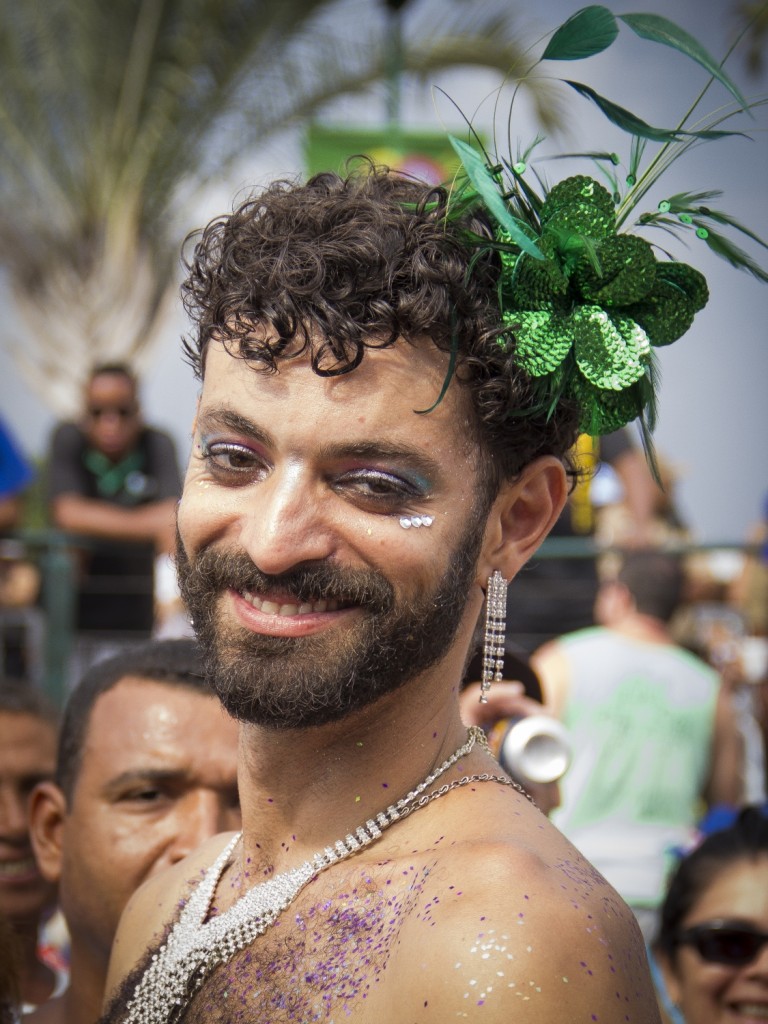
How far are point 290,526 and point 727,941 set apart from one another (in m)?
2.10

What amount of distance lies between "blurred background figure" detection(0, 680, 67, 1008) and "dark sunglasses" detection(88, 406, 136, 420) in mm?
3093

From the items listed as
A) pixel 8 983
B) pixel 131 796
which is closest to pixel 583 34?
pixel 8 983

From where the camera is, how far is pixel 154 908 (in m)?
2.35

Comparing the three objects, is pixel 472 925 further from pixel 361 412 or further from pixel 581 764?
pixel 581 764

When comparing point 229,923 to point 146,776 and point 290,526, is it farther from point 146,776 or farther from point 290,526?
point 146,776

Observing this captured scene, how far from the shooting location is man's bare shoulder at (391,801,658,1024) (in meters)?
1.52

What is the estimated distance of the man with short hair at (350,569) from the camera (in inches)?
71.9

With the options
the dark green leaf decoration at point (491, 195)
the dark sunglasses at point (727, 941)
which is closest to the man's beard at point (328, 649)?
the dark green leaf decoration at point (491, 195)

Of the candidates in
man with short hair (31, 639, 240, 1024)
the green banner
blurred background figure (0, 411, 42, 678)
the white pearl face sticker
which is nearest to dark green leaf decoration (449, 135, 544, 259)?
the white pearl face sticker

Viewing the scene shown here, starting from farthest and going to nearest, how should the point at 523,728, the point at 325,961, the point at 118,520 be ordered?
the point at 118,520 → the point at 523,728 → the point at 325,961

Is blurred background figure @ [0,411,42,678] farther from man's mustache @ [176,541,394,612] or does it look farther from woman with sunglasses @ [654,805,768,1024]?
man's mustache @ [176,541,394,612]

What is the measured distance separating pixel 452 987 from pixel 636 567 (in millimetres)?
4370

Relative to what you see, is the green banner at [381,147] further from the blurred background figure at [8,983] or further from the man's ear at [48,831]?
the blurred background figure at [8,983]

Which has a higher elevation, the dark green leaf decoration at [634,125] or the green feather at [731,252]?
the dark green leaf decoration at [634,125]
